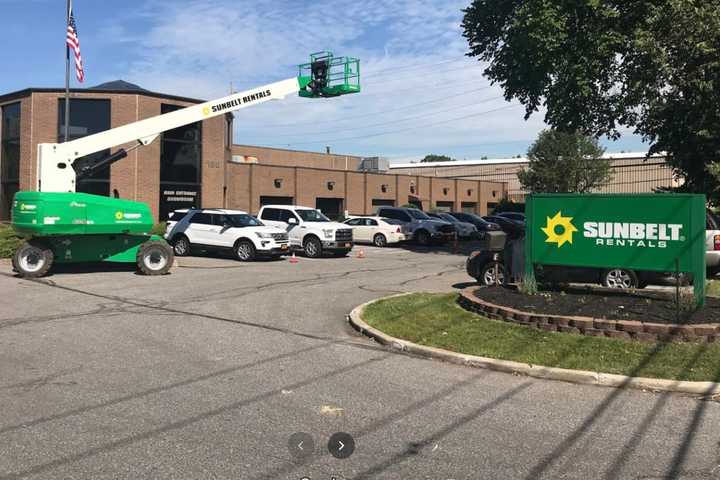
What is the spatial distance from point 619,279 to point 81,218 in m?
12.5

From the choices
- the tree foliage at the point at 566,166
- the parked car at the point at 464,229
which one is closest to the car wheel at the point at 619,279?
the parked car at the point at 464,229

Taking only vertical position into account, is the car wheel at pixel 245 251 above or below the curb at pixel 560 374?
above

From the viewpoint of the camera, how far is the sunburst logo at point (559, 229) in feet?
33.5

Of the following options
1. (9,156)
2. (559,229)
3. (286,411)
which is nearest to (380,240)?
(9,156)

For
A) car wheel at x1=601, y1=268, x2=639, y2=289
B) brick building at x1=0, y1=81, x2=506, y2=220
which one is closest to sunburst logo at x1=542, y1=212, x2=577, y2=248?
car wheel at x1=601, y1=268, x2=639, y2=289

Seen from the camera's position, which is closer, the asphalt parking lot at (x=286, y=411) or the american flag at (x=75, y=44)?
the asphalt parking lot at (x=286, y=411)

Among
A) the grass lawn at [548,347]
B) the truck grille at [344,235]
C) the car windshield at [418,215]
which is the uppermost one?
the car windshield at [418,215]

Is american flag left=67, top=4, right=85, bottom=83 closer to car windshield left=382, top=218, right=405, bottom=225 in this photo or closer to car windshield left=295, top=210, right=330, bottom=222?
car windshield left=295, top=210, right=330, bottom=222

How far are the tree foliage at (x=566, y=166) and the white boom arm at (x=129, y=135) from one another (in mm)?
43621

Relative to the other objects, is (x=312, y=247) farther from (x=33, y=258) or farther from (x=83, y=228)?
(x=33, y=258)

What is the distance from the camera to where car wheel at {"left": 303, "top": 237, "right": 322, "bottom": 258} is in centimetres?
2321

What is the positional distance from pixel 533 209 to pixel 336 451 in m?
6.90

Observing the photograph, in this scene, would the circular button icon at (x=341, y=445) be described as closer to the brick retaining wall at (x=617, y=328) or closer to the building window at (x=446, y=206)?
the brick retaining wall at (x=617, y=328)

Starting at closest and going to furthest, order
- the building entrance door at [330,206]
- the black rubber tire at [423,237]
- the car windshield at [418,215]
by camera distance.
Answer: the black rubber tire at [423,237]
the car windshield at [418,215]
the building entrance door at [330,206]
